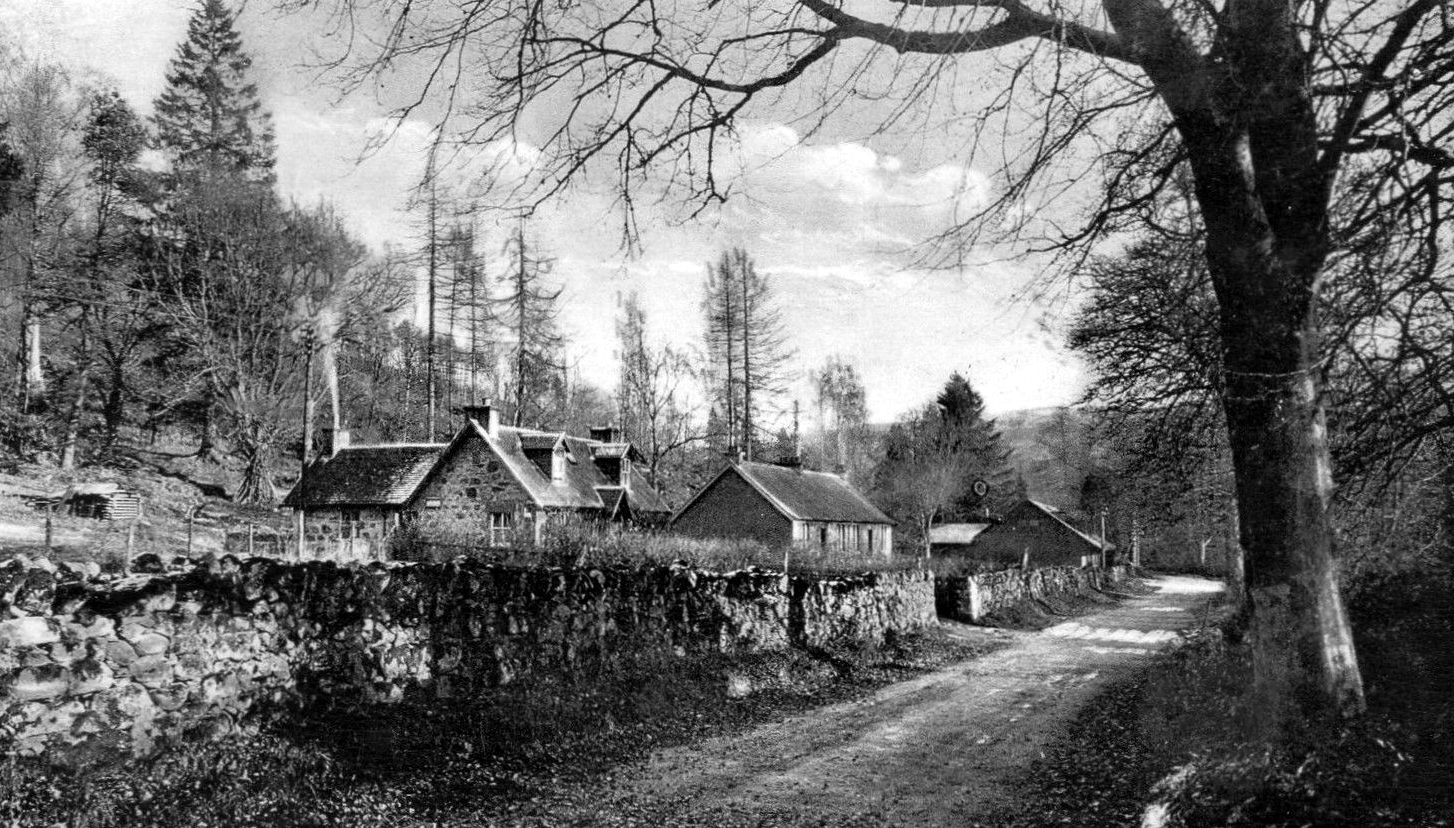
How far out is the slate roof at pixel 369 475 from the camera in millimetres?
32156

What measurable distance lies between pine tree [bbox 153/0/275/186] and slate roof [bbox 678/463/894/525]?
Answer: 24061mm

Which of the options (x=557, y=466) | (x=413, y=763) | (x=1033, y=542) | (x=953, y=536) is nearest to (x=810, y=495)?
(x=557, y=466)

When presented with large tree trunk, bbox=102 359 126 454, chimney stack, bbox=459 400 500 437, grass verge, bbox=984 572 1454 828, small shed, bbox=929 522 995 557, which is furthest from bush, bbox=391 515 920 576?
small shed, bbox=929 522 995 557

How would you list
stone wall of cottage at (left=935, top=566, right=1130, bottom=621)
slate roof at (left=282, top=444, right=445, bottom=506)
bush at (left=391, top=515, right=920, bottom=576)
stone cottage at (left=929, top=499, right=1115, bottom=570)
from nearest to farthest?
bush at (left=391, top=515, right=920, bottom=576) → stone wall of cottage at (left=935, top=566, right=1130, bottom=621) → slate roof at (left=282, top=444, right=445, bottom=506) → stone cottage at (left=929, top=499, right=1115, bottom=570)

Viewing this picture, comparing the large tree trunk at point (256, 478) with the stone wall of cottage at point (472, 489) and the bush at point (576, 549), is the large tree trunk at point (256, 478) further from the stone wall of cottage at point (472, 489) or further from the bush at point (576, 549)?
the bush at point (576, 549)

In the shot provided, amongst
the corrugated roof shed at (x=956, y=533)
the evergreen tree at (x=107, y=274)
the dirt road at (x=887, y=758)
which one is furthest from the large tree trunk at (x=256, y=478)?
the corrugated roof shed at (x=956, y=533)

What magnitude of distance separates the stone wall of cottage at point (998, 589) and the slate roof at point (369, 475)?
64.8 feet

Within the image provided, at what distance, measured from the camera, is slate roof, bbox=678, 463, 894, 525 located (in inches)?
1455

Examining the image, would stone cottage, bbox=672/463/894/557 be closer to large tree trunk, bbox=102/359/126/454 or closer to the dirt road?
the dirt road

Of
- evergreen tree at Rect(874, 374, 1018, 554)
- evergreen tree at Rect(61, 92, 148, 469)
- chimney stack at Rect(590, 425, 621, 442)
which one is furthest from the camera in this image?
evergreen tree at Rect(874, 374, 1018, 554)

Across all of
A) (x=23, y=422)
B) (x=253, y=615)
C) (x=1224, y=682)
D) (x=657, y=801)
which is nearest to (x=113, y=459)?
(x=23, y=422)

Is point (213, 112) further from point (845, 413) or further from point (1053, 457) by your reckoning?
point (1053, 457)

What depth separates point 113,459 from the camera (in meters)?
31.9

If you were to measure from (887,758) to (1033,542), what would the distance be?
153ft
